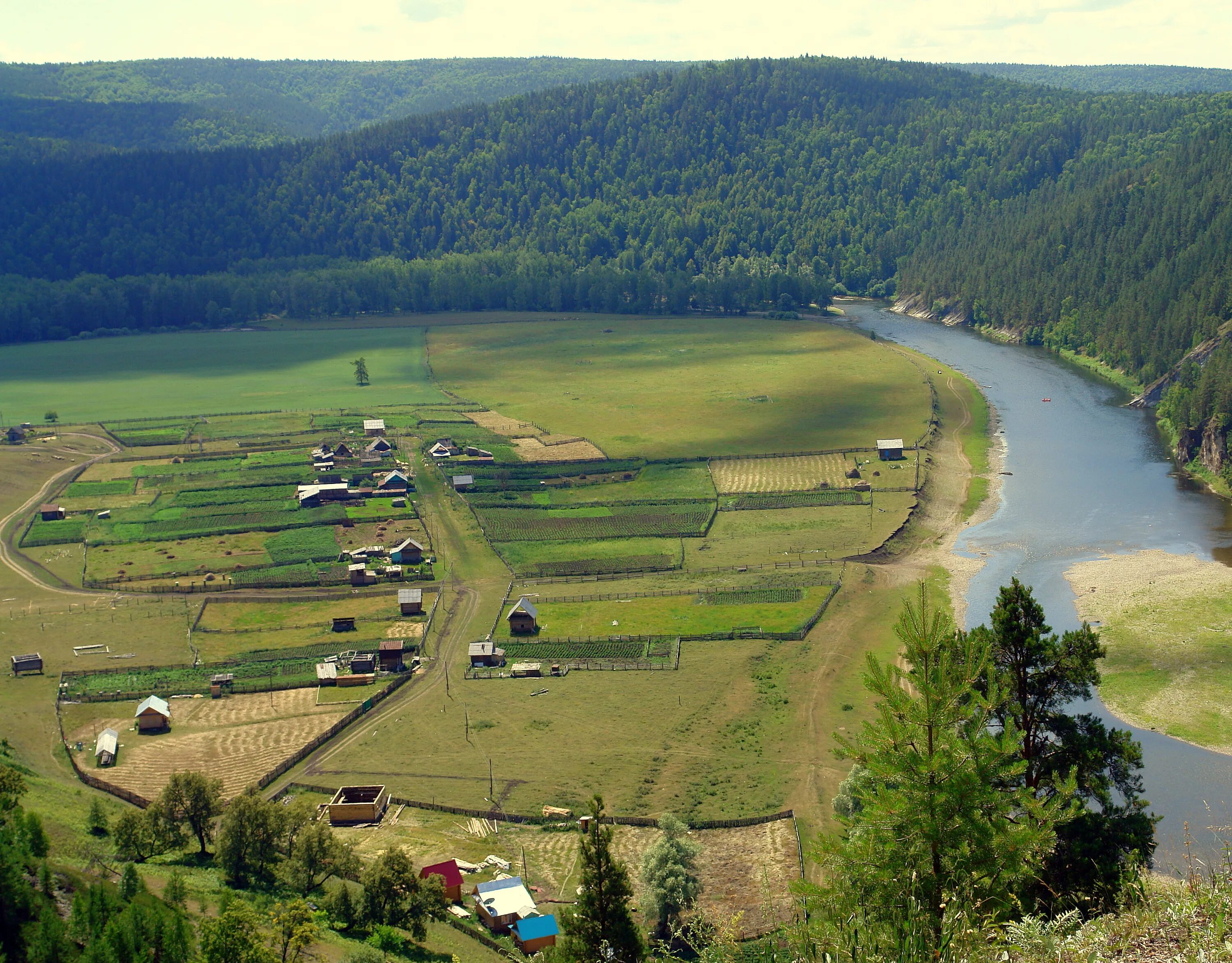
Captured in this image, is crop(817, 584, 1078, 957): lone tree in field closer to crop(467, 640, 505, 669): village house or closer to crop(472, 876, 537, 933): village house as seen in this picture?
crop(472, 876, 537, 933): village house

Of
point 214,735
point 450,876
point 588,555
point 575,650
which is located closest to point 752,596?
point 575,650

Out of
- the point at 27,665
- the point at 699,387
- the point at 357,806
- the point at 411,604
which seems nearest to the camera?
the point at 357,806

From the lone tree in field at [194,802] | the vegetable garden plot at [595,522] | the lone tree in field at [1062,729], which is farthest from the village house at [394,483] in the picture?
the lone tree in field at [1062,729]

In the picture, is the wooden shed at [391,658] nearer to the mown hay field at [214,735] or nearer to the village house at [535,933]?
the mown hay field at [214,735]

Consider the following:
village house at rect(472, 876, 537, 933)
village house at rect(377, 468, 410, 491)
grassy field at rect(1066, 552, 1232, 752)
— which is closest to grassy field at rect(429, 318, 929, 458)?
village house at rect(377, 468, 410, 491)

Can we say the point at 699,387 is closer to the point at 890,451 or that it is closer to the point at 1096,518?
the point at 890,451
